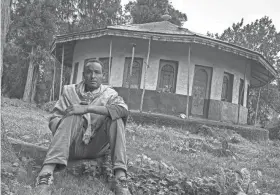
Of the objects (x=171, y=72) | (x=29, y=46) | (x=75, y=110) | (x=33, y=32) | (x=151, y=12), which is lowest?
(x=75, y=110)

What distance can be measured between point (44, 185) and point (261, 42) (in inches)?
1365

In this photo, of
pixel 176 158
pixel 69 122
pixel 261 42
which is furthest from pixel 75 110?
pixel 261 42

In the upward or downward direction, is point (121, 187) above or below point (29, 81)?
below

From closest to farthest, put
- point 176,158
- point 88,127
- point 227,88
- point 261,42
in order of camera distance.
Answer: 1. point 88,127
2. point 176,158
3. point 227,88
4. point 261,42

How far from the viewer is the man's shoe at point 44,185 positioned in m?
3.77

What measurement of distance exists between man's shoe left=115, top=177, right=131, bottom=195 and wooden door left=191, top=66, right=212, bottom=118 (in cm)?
1413

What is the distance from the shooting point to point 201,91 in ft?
60.2

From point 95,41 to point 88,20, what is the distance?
53.1 ft

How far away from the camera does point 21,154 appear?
5180 mm

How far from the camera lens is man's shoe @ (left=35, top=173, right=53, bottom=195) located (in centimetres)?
377

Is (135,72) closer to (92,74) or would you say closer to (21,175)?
(92,74)

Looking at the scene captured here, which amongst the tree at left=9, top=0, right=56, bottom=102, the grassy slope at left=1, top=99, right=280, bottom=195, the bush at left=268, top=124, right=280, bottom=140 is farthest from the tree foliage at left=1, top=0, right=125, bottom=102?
the grassy slope at left=1, top=99, right=280, bottom=195

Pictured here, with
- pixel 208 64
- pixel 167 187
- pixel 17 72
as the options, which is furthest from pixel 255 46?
pixel 167 187

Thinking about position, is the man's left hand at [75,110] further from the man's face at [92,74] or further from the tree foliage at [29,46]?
the tree foliage at [29,46]
